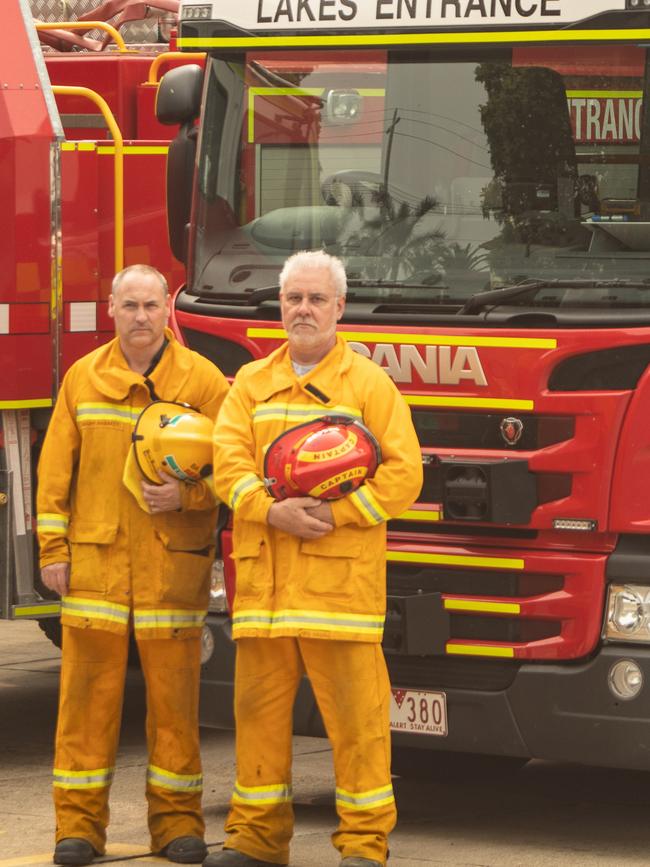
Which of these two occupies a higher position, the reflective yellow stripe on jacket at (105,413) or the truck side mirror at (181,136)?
the truck side mirror at (181,136)

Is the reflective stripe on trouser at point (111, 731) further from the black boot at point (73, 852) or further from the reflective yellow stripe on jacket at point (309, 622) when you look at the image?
the reflective yellow stripe on jacket at point (309, 622)

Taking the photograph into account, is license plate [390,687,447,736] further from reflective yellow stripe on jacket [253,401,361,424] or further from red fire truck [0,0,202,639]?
red fire truck [0,0,202,639]

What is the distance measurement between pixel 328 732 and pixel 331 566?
1.79 ft

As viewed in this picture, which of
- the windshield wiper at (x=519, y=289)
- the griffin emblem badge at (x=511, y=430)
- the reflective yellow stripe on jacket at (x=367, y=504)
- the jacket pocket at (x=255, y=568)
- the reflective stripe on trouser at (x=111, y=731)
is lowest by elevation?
the reflective stripe on trouser at (x=111, y=731)

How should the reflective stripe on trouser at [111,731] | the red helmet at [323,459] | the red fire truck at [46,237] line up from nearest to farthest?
1. the red helmet at [323,459]
2. the reflective stripe on trouser at [111,731]
3. the red fire truck at [46,237]

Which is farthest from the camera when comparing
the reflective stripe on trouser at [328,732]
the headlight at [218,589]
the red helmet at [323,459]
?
the headlight at [218,589]

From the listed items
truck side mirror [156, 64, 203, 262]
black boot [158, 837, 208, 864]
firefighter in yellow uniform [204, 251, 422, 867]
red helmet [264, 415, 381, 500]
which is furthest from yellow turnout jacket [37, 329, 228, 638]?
truck side mirror [156, 64, 203, 262]

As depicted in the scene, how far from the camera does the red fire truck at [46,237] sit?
25.5ft

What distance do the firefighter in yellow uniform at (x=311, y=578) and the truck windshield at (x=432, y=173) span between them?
0.68 metres

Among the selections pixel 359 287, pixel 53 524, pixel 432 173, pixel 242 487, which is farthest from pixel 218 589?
pixel 432 173

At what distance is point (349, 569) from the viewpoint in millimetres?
6160

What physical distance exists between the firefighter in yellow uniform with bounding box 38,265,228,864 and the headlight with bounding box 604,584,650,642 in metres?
1.33

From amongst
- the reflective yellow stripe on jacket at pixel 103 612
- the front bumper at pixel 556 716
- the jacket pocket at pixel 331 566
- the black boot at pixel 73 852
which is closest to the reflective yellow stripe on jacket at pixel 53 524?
the reflective yellow stripe on jacket at pixel 103 612

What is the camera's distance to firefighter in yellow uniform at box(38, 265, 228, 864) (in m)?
6.52
